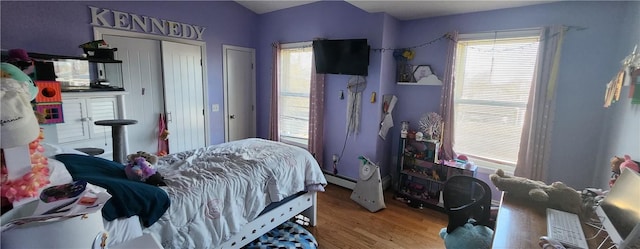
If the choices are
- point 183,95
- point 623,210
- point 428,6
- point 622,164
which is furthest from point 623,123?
point 183,95

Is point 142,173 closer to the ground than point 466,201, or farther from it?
farther from it

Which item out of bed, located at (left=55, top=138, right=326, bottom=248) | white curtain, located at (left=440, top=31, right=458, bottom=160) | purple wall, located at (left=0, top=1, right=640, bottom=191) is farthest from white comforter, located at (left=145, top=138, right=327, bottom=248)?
white curtain, located at (left=440, top=31, right=458, bottom=160)

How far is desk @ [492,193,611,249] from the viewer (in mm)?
1242

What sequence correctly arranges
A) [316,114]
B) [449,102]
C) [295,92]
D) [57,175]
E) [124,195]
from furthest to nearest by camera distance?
1. [295,92]
2. [316,114]
3. [449,102]
4. [124,195]
5. [57,175]

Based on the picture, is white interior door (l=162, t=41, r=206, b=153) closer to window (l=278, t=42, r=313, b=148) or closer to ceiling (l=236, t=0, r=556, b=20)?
window (l=278, t=42, r=313, b=148)

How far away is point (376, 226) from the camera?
2.64m

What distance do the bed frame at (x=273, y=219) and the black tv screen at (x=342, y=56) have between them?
1548mm

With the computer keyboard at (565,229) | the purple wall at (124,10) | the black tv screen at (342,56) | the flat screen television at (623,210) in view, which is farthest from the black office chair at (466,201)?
the purple wall at (124,10)

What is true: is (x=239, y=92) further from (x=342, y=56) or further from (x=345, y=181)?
(x=345, y=181)

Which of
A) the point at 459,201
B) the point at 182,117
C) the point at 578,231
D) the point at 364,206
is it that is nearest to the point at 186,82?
the point at 182,117

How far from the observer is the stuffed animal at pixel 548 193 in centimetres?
152

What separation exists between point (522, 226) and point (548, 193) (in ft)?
1.30

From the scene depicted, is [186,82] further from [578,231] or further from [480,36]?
[578,231]

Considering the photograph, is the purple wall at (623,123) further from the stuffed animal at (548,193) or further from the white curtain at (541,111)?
the stuffed animal at (548,193)
